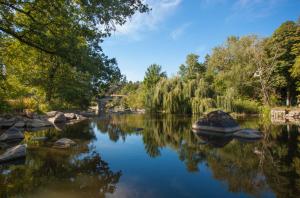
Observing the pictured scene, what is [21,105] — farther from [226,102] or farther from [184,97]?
[226,102]

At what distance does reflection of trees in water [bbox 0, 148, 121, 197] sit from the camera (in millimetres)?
3766

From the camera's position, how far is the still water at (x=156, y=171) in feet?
12.3

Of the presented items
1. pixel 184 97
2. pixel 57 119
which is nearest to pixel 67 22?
pixel 57 119

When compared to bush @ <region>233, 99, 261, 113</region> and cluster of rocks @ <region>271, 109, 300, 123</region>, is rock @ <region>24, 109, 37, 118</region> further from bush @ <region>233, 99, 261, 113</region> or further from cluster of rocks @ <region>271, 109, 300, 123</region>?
cluster of rocks @ <region>271, 109, 300, 123</region>

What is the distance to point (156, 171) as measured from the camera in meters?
4.99

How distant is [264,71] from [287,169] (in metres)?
24.2

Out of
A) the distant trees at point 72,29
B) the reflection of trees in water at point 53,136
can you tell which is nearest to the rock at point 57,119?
the reflection of trees in water at point 53,136

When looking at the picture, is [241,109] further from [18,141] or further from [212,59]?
[18,141]

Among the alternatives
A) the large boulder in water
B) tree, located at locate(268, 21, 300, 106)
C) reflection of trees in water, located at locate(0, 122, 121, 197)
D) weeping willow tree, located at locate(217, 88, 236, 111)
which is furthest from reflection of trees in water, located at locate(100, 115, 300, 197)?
tree, located at locate(268, 21, 300, 106)

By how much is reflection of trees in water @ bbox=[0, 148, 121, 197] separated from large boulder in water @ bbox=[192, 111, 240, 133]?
718cm

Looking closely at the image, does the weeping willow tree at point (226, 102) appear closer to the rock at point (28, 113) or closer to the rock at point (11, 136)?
the rock at point (28, 113)

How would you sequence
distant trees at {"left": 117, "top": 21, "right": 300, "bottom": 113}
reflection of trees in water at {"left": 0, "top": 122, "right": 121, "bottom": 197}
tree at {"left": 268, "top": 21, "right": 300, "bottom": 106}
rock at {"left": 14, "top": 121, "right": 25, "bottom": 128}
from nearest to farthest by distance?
1. reflection of trees in water at {"left": 0, "top": 122, "right": 121, "bottom": 197}
2. rock at {"left": 14, "top": 121, "right": 25, "bottom": 128}
3. distant trees at {"left": 117, "top": 21, "right": 300, "bottom": 113}
4. tree at {"left": 268, "top": 21, "right": 300, "bottom": 106}

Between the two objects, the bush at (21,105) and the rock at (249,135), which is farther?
the bush at (21,105)

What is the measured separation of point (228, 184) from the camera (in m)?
4.11
